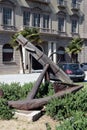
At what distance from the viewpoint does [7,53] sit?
44.8 meters

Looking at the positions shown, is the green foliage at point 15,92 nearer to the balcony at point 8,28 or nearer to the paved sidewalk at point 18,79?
the paved sidewalk at point 18,79

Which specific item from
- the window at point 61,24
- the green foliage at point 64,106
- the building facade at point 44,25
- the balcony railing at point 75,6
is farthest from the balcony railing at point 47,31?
the green foliage at point 64,106

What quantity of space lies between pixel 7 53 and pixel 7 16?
461cm

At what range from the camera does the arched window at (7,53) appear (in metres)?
44.2

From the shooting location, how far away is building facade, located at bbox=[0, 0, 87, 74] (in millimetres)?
44500

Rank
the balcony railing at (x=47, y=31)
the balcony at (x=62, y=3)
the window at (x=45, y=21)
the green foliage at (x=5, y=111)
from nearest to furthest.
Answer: the green foliage at (x=5, y=111) < the balcony railing at (x=47, y=31) < the window at (x=45, y=21) < the balcony at (x=62, y=3)

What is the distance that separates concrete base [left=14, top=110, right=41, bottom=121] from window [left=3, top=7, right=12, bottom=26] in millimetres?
35208

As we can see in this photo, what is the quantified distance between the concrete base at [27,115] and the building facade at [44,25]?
33434mm

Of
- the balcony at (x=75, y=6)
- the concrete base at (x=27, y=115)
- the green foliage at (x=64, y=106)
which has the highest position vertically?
the balcony at (x=75, y=6)

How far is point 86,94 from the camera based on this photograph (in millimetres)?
10758

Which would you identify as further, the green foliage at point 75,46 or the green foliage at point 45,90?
the green foliage at point 75,46

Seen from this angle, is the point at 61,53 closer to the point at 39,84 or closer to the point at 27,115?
the point at 39,84

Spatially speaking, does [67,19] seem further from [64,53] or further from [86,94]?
[86,94]

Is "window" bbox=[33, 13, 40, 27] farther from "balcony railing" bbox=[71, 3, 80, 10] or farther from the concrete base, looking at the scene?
the concrete base
